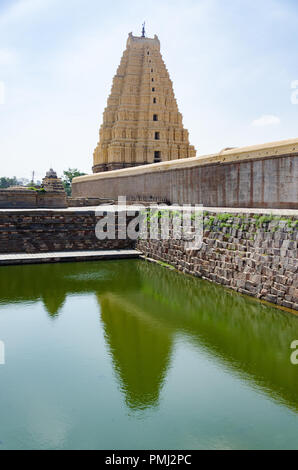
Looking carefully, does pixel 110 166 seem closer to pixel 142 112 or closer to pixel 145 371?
pixel 142 112

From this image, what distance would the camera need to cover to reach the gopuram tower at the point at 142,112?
29.5 metres

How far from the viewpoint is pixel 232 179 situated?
529 inches

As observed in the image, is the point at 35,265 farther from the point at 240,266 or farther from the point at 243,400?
the point at 243,400

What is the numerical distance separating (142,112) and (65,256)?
60.1 ft

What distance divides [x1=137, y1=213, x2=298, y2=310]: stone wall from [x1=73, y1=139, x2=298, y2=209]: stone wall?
1.62m

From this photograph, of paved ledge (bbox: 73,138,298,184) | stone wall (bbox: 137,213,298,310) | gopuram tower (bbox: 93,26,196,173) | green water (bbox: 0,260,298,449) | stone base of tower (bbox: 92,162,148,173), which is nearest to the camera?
green water (bbox: 0,260,298,449)

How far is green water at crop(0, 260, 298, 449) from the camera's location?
4.47 metres

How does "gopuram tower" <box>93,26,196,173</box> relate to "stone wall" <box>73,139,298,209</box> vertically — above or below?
above

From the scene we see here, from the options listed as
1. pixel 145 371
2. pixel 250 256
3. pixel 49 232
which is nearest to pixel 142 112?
pixel 49 232

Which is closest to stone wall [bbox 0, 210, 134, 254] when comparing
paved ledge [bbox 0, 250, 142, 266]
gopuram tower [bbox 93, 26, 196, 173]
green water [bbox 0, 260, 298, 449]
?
paved ledge [bbox 0, 250, 142, 266]

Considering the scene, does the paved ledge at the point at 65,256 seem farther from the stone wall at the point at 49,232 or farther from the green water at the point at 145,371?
the green water at the point at 145,371

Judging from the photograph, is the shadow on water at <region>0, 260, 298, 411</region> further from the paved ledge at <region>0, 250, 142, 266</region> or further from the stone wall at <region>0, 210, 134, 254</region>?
the stone wall at <region>0, 210, 134, 254</region>

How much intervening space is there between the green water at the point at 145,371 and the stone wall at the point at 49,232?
4.50 metres
